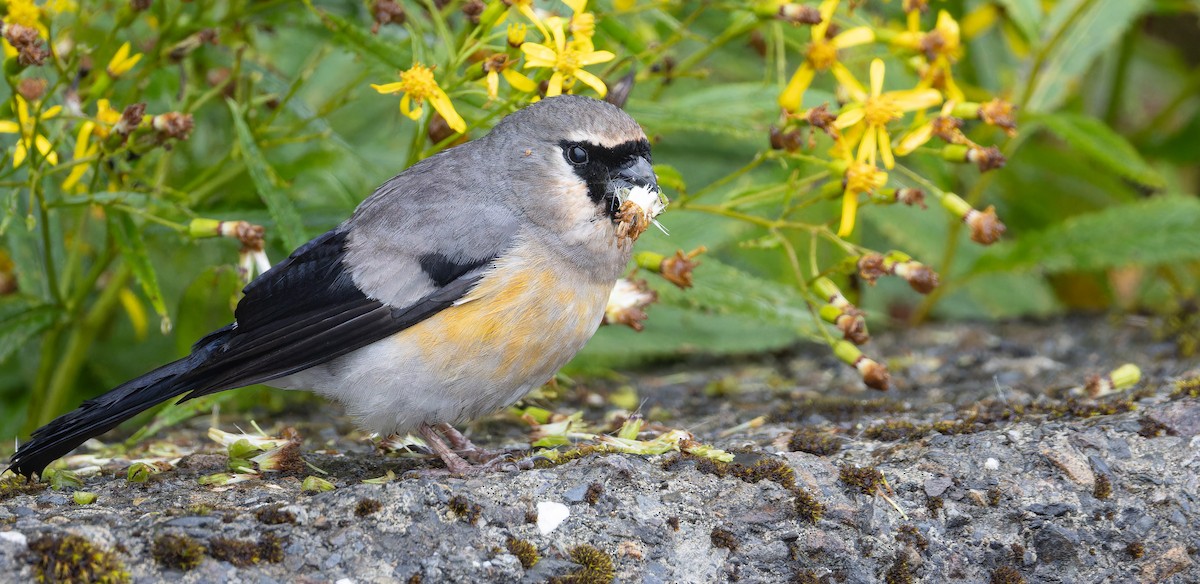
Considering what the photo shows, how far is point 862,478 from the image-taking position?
3016mm

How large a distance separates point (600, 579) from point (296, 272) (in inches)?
51.5

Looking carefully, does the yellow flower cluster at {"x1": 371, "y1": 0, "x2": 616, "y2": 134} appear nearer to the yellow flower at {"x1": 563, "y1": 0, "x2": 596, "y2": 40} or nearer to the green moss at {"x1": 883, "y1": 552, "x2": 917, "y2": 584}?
the yellow flower at {"x1": 563, "y1": 0, "x2": 596, "y2": 40}

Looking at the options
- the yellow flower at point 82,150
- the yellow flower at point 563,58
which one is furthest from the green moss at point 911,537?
the yellow flower at point 82,150

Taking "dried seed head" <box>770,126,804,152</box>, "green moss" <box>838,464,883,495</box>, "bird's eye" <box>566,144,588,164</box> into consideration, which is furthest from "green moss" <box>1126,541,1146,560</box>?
"bird's eye" <box>566,144,588,164</box>

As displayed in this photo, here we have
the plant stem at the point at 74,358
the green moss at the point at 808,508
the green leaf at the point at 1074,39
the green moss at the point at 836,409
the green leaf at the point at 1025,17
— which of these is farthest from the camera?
the green leaf at the point at 1074,39

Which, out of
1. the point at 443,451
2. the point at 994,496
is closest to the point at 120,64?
the point at 443,451

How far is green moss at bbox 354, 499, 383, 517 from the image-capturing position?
2.76 meters

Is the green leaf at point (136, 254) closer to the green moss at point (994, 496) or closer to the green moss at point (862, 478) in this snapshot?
the green moss at point (862, 478)

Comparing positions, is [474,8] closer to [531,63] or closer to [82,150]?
[531,63]

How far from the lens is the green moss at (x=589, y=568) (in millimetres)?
2705

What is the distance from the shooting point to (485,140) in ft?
12.0

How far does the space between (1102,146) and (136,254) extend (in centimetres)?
355

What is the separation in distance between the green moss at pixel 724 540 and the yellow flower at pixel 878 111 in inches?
52.0

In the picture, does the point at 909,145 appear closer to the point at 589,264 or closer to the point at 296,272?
the point at 589,264
